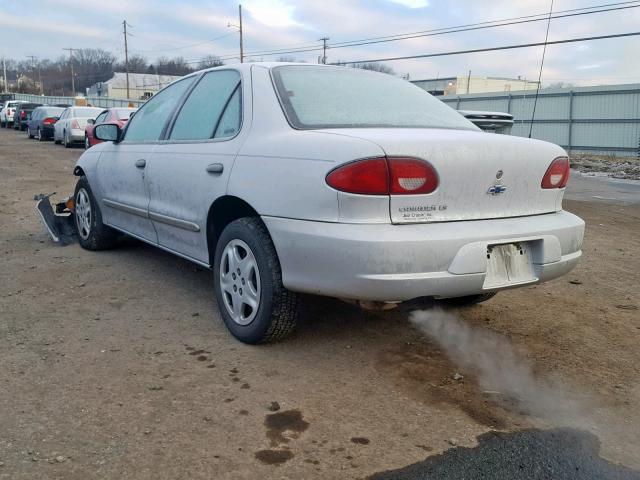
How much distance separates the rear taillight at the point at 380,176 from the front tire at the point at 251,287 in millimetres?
628

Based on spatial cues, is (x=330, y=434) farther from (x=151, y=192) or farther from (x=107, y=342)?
(x=151, y=192)

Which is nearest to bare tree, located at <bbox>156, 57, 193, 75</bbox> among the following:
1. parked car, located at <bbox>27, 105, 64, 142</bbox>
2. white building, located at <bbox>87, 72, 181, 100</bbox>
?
white building, located at <bbox>87, 72, 181, 100</bbox>

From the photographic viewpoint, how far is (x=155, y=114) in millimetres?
4883

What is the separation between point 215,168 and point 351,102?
0.89m

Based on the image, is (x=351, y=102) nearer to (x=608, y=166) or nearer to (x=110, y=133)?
(x=110, y=133)

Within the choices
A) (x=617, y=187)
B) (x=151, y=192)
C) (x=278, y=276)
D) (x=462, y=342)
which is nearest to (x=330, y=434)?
(x=278, y=276)

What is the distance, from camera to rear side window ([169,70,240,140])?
3857 mm

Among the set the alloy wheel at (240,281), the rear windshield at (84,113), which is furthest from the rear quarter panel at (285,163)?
the rear windshield at (84,113)

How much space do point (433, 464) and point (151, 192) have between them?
2962 millimetres

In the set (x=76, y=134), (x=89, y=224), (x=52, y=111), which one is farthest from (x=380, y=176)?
(x=52, y=111)

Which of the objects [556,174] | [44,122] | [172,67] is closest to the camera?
[556,174]

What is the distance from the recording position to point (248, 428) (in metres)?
2.67

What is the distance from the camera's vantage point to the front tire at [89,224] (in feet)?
18.8

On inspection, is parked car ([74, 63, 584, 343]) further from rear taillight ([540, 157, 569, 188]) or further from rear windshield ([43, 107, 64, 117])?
rear windshield ([43, 107, 64, 117])
